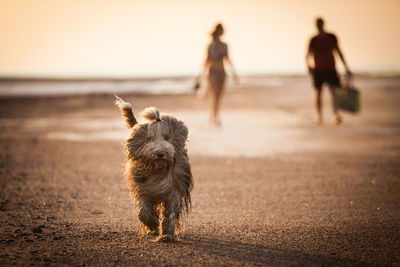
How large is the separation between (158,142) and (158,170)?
0.97 feet

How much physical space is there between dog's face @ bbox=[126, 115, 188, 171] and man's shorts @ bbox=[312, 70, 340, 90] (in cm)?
959

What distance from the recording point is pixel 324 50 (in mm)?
12797

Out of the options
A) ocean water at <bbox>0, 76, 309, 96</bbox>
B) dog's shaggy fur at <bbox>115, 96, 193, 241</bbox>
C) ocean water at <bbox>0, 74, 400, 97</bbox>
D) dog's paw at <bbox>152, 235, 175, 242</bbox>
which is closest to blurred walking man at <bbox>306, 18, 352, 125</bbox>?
dog's shaggy fur at <bbox>115, 96, 193, 241</bbox>

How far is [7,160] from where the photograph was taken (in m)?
9.21

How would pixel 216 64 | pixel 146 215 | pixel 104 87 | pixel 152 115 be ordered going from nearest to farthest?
pixel 152 115 → pixel 146 215 → pixel 216 64 → pixel 104 87

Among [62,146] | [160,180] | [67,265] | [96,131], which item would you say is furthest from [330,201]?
[96,131]

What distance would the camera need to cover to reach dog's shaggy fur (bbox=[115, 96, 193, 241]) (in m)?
4.23

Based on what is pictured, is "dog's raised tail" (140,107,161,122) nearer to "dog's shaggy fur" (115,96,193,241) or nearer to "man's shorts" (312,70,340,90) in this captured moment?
"dog's shaggy fur" (115,96,193,241)

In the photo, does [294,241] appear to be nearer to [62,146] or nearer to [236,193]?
[236,193]

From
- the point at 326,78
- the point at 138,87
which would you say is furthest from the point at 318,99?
the point at 138,87

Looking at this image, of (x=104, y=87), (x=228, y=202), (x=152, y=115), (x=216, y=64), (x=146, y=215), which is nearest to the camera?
(x=152, y=115)

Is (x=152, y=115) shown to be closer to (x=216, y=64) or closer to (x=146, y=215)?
(x=146, y=215)

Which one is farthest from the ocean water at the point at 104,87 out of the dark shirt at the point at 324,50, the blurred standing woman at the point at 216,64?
the dark shirt at the point at 324,50

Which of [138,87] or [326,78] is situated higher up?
[138,87]
